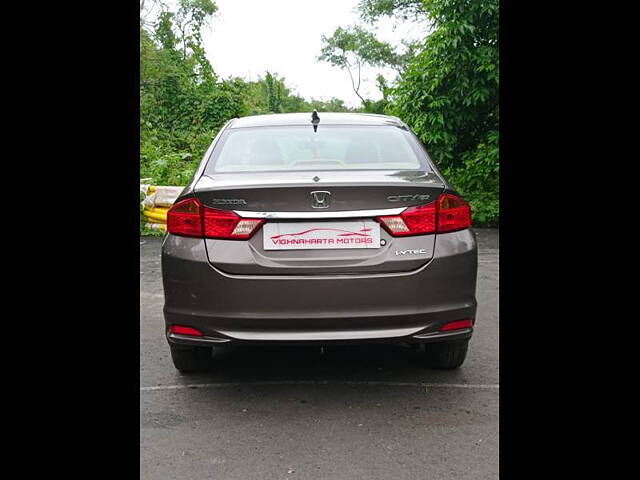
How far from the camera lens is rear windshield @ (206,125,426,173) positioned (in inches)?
162

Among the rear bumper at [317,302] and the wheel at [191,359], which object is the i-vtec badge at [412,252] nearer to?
the rear bumper at [317,302]

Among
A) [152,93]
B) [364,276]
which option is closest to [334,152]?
[364,276]

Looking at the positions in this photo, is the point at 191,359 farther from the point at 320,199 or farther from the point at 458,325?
the point at 458,325

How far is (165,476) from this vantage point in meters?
2.94

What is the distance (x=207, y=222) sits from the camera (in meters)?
Result: 3.58

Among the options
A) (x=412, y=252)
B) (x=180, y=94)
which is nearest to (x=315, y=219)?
(x=412, y=252)

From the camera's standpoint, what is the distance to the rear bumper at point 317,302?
3461 millimetres

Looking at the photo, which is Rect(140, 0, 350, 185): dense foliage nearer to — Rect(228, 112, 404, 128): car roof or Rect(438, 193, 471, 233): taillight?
Rect(228, 112, 404, 128): car roof

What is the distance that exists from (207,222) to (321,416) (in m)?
1.18

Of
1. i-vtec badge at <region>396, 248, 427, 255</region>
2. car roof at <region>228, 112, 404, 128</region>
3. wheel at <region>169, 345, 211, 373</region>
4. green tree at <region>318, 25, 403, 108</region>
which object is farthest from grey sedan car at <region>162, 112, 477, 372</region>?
green tree at <region>318, 25, 403, 108</region>
